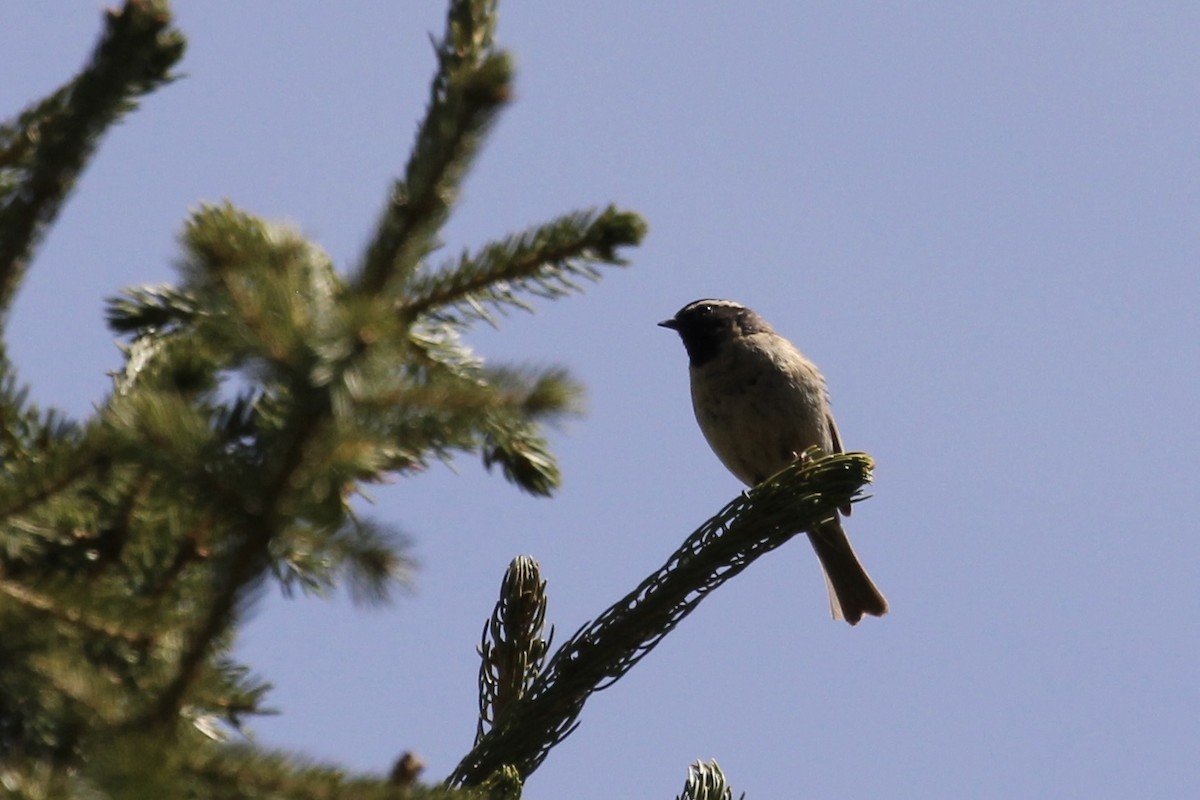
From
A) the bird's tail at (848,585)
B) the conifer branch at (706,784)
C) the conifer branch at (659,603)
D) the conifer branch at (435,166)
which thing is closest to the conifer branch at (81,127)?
the conifer branch at (435,166)

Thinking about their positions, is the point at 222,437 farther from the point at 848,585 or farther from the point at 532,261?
the point at 848,585

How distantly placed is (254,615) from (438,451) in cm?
36

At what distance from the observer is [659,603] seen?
3.15 m

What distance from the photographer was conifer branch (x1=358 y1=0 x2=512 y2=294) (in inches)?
60.8

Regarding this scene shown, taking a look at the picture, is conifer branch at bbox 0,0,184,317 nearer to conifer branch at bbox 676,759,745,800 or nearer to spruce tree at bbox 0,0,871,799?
spruce tree at bbox 0,0,871,799

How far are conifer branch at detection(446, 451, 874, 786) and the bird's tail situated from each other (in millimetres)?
4214

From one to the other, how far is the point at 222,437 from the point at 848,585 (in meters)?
6.84

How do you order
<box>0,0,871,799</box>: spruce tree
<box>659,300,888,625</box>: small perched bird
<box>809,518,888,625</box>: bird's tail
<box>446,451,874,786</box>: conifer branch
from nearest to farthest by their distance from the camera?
<box>0,0,871,799</box>: spruce tree, <box>446,451,874,786</box>: conifer branch, <box>659,300,888,625</box>: small perched bird, <box>809,518,888,625</box>: bird's tail

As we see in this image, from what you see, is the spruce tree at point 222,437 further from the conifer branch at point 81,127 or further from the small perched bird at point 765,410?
the small perched bird at point 765,410

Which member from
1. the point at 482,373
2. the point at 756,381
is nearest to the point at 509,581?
the point at 482,373

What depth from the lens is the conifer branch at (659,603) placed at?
2865mm

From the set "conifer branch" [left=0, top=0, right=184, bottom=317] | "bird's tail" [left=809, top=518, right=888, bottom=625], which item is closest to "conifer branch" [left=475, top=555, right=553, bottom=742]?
"conifer branch" [left=0, top=0, right=184, bottom=317]

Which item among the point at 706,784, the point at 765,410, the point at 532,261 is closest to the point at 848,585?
the point at 765,410

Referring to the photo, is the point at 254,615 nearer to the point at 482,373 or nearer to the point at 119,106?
the point at 482,373
